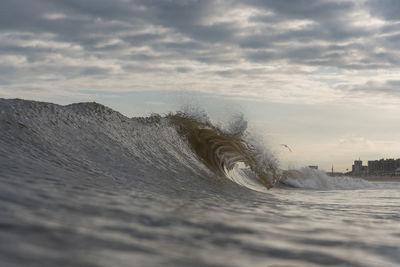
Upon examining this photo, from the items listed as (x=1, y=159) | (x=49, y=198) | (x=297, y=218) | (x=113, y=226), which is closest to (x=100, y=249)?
(x=113, y=226)

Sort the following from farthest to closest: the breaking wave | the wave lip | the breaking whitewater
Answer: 1. the wave lip
2. the breaking wave
3. the breaking whitewater

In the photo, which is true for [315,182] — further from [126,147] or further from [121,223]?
[121,223]

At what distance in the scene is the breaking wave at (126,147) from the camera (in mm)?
4154

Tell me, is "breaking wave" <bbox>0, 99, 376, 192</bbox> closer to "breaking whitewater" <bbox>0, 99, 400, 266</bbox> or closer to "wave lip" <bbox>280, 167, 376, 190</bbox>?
"breaking whitewater" <bbox>0, 99, 400, 266</bbox>

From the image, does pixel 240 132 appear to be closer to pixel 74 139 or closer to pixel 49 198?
pixel 74 139

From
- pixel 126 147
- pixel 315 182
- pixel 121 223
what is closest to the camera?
pixel 121 223

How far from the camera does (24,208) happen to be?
1.97m

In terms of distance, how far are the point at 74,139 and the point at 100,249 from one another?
14.0 feet

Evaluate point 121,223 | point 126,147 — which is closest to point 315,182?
point 126,147

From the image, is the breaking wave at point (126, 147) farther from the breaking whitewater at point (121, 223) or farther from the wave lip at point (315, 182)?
the wave lip at point (315, 182)

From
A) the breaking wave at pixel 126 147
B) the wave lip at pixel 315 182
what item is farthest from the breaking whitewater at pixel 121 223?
the wave lip at pixel 315 182

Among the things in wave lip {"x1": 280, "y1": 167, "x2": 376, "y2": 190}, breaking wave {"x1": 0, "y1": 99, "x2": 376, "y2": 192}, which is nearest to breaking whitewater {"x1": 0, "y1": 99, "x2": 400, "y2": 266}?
breaking wave {"x1": 0, "y1": 99, "x2": 376, "y2": 192}

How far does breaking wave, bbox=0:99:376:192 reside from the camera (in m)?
4.15

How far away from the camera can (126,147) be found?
647cm
